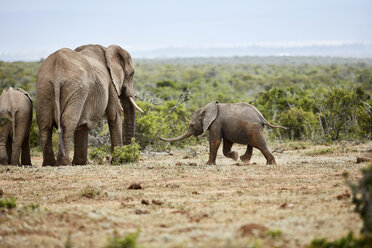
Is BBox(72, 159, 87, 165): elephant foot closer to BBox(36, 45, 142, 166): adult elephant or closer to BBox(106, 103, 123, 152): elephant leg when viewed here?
BBox(36, 45, 142, 166): adult elephant

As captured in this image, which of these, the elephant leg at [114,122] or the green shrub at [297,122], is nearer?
the elephant leg at [114,122]

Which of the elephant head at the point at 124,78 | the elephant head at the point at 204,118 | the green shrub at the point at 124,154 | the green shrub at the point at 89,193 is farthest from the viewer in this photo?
the elephant head at the point at 124,78

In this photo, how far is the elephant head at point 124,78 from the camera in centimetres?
1287

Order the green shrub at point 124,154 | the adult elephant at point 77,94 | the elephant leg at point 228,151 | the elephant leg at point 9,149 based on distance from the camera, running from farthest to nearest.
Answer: the elephant leg at point 228,151 → the green shrub at point 124,154 → the elephant leg at point 9,149 → the adult elephant at point 77,94

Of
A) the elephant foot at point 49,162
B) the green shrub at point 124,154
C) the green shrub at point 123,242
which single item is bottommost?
the elephant foot at point 49,162

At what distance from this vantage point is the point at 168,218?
6.49m

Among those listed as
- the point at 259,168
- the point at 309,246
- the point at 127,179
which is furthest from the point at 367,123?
the point at 309,246

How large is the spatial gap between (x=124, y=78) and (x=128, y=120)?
1.02m

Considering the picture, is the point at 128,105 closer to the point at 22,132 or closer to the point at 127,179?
the point at 22,132

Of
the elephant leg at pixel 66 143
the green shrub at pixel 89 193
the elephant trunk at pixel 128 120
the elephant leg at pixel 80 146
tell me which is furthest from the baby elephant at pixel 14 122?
the green shrub at pixel 89 193

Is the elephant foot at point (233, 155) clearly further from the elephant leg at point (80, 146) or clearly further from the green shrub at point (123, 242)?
the green shrub at point (123, 242)

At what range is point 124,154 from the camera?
12.3 m

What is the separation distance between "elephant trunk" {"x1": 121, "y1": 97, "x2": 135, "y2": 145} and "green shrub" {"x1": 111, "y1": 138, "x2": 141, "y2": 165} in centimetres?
98

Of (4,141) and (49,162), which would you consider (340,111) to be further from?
(4,141)
